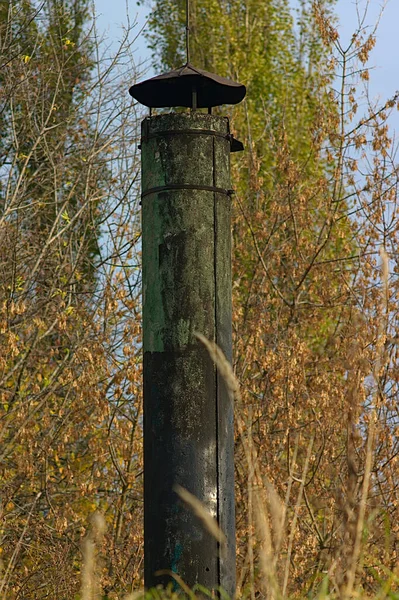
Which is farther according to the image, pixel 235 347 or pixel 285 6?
pixel 285 6

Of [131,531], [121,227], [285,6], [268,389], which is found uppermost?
[285,6]

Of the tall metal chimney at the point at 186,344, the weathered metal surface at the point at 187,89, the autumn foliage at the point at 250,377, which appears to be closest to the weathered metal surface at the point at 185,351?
the tall metal chimney at the point at 186,344

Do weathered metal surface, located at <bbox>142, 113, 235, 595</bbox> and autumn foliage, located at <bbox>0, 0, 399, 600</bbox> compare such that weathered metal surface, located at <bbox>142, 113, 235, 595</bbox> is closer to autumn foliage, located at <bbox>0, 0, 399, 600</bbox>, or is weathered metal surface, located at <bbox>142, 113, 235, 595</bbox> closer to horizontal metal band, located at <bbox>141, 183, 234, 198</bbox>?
horizontal metal band, located at <bbox>141, 183, 234, 198</bbox>

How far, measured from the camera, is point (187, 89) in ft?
15.6

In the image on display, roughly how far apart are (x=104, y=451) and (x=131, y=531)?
2.83 feet

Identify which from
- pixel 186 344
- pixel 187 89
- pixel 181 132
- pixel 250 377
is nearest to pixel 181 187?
pixel 181 132

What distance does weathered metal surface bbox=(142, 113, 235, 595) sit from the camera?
12.3ft

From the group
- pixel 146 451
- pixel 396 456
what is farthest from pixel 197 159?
pixel 396 456

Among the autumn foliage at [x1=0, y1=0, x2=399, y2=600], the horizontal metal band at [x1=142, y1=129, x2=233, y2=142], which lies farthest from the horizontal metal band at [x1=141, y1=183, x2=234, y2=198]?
the autumn foliage at [x1=0, y1=0, x2=399, y2=600]

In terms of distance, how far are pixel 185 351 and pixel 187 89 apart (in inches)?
60.2

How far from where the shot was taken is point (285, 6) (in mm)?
20703

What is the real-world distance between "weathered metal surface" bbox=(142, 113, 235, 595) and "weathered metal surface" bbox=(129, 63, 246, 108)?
429 millimetres

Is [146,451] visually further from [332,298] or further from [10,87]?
[10,87]

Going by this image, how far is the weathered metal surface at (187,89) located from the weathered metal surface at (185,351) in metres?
0.43
